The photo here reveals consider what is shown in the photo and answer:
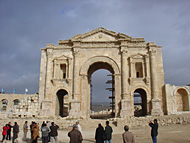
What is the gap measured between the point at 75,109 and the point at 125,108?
5.71 metres

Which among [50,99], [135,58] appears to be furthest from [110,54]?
[50,99]

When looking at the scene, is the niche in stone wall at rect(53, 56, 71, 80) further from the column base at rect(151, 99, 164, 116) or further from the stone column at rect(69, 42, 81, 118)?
the column base at rect(151, 99, 164, 116)

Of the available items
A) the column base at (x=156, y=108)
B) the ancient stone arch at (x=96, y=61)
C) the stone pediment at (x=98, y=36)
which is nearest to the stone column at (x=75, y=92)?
the ancient stone arch at (x=96, y=61)

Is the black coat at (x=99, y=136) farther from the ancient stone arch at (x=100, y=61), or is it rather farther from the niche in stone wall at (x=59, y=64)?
the niche in stone wall at (x=59, y=64)

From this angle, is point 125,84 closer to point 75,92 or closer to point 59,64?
point 75,92

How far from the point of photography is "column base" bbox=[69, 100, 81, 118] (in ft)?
68.9

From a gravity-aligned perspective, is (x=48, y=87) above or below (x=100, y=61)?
below

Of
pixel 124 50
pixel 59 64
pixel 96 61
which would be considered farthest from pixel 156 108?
pixel 59 64

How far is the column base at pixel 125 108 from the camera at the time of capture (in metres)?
20.6

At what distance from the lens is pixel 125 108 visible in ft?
68.7

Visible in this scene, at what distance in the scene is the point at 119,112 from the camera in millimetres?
21375

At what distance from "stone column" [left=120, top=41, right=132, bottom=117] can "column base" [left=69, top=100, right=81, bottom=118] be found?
4937 mm

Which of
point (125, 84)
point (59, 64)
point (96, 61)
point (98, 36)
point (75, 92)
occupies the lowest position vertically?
point (75, 92)

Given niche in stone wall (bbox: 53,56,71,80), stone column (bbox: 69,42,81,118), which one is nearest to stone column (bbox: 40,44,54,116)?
niche in stone wall (bbox: 53,56,71,80)
